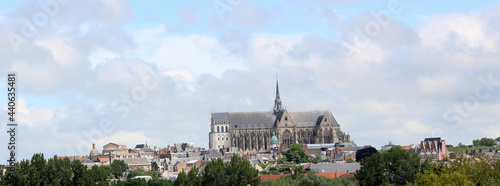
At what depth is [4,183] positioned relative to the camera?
269ft

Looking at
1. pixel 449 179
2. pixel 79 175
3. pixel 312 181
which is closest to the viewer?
pixel 449 179

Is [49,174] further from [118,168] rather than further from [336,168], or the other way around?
[118,168]

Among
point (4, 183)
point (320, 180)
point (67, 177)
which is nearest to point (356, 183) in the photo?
point (320, 180)

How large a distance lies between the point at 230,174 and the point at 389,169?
23.2 metres

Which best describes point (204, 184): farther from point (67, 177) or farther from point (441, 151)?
point (441, 151)

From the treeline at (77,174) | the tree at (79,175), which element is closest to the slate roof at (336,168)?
the treeline at (77,174)

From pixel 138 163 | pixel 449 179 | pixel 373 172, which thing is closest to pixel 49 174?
pixel 449 179

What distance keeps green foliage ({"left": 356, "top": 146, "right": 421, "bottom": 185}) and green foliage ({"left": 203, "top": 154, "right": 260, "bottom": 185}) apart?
16.1 meters

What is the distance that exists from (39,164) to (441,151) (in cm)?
12411

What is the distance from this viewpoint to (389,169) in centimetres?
10906

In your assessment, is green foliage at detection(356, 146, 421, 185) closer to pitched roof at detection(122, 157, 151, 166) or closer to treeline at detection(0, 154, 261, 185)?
treeline at detection(0, 154, 261, 185)

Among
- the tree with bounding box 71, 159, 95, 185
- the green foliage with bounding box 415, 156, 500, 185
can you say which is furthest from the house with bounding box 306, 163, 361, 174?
the green foliage with bounding box 415, 156, 500, 185

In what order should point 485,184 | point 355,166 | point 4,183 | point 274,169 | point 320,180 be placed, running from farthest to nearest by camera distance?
point 274,169 → point 355,166 → point 320,180 → point 4,183 → point 485,184

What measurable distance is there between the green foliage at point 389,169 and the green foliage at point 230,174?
16.1 meters
